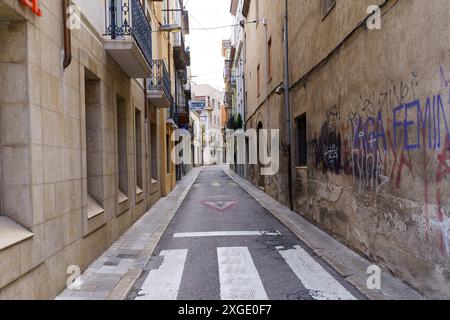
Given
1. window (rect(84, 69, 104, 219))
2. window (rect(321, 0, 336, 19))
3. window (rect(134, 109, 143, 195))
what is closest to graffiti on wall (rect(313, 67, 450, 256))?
window (rect(321, 0, 336, 19))

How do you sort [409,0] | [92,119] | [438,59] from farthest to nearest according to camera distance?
[92,119] → [409,0] → [438,59]

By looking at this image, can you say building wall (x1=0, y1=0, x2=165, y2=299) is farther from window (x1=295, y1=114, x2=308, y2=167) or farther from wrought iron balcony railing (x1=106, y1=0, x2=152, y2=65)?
window (x1=295, y1=114, x2=308, y2=167)

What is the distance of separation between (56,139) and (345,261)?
14.1ft

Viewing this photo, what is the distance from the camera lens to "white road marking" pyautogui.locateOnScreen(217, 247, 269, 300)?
15.3 ft

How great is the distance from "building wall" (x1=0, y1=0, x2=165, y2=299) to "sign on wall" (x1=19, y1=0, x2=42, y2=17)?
0.05 meters

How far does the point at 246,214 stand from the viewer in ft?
36.5

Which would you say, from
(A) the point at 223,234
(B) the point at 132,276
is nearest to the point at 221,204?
(A) the point at 223,234

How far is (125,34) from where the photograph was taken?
7496 millimetres

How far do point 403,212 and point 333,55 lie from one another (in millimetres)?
3615

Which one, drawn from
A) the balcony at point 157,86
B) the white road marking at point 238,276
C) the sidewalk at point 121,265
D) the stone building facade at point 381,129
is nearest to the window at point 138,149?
the sidewalk at point 121,265

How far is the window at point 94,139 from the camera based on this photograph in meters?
6.88

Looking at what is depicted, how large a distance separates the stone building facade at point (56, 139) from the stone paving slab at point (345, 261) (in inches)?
139
